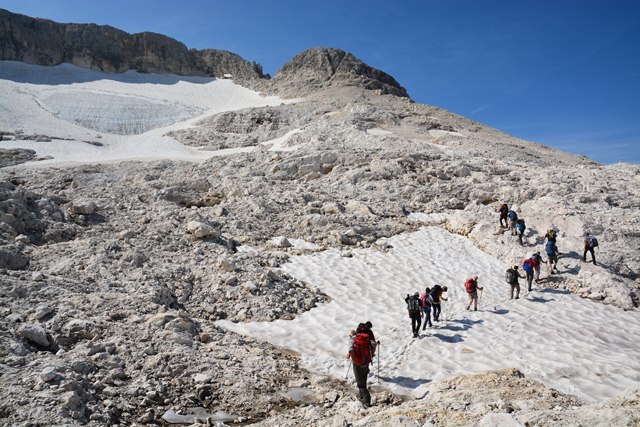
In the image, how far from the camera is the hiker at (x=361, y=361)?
25.0 feet

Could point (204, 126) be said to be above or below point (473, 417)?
above

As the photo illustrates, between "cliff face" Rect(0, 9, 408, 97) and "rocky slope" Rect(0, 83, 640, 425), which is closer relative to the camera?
"rocky slope" Rect(0, 83, 640, 425)

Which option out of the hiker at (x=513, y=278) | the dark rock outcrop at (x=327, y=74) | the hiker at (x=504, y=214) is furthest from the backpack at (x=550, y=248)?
the dark rock outcrop at (x=327, y=74)

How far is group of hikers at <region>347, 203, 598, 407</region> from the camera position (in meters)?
7.70

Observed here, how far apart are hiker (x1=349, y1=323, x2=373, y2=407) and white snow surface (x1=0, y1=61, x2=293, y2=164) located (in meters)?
27.2

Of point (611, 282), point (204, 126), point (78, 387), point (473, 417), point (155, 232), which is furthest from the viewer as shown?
point (204, 126)

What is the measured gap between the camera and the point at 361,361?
301 inches

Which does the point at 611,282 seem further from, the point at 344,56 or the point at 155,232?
the point at 344,56

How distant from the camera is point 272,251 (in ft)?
53.3

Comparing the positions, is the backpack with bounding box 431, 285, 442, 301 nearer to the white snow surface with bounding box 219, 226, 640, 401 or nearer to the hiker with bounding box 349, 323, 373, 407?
the white snow surface with bounding box 219, 226, 640, 401

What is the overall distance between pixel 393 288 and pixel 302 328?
13.5 ft

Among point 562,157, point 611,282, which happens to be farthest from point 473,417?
point 562,157

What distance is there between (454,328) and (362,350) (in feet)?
15.1

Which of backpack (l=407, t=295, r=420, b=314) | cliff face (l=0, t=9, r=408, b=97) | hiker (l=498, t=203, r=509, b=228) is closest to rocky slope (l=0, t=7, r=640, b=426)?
hiker (l=498, t=203, r=509, b=228)
